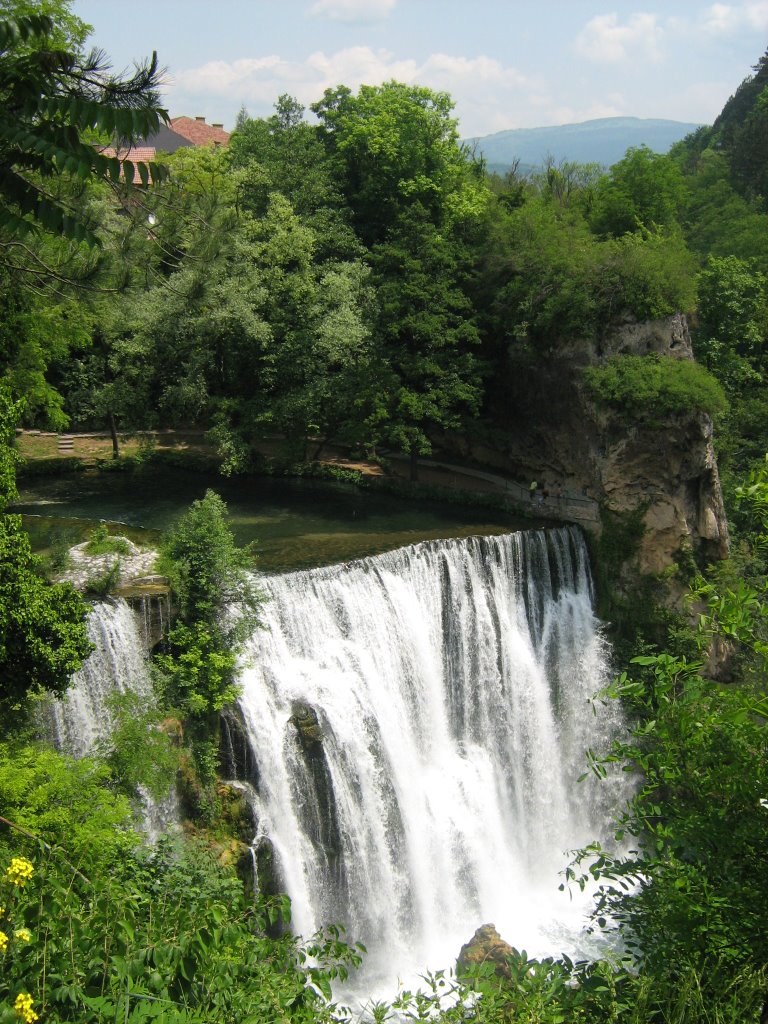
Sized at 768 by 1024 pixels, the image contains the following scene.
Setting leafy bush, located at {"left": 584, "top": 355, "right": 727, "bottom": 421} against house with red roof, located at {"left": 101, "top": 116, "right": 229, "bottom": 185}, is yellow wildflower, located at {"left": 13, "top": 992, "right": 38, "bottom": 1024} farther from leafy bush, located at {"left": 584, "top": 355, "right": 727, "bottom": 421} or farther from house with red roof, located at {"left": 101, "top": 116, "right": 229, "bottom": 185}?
house with red roof, located at {"left": 101, "top": 116, "right": 229, "bottom": 185}

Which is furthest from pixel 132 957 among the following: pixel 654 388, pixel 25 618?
pixel 654 388

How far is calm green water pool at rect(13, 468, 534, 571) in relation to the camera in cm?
2066

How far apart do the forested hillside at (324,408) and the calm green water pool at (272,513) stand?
155cm

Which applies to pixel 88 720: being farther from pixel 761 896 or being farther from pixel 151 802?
pixel 761 896

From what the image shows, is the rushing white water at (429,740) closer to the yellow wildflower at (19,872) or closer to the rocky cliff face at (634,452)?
the rocky cliff face at (634,452)

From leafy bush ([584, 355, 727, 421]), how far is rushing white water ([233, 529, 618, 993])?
411cm

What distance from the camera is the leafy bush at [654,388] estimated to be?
23984mm

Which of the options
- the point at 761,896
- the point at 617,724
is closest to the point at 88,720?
the point at 761,896

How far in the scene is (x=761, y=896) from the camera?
6754 mm

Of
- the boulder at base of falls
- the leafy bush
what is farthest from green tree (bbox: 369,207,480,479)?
the boulder at base of falls

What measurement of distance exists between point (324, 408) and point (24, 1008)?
22770 mm

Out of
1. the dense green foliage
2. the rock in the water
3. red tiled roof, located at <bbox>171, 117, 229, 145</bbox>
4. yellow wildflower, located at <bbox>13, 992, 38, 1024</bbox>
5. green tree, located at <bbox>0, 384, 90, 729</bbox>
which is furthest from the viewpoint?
red tiled roof, located at <bbox>171, 117, 229, 145</bbox>

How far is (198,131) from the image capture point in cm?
5047

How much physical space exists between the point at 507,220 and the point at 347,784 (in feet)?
60.1
